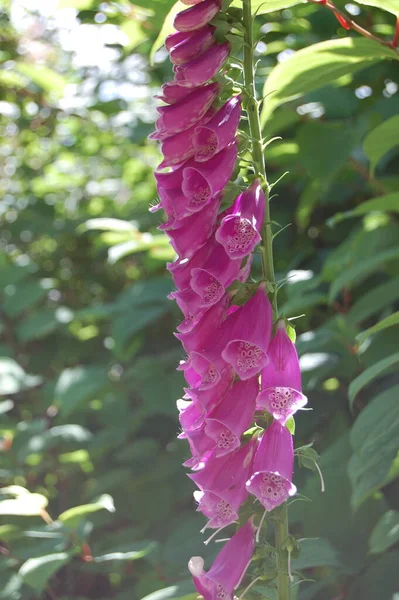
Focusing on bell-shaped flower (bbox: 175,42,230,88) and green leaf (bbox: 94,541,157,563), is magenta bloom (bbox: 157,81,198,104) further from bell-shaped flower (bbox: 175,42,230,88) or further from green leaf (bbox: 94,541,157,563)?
green leaf (bbox: 94,541,157,563)

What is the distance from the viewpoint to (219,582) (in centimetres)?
84

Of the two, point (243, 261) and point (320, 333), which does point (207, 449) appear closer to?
point (243, 261)

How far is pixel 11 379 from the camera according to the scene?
209 cm

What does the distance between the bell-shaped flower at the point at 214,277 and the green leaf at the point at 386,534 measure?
509mm

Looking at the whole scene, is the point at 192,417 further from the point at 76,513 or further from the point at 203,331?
the point at 76,513

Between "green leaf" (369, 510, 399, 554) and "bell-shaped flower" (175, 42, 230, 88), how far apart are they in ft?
2.29

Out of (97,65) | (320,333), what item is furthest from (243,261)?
(97,65)

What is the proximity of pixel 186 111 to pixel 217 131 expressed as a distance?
4 cm

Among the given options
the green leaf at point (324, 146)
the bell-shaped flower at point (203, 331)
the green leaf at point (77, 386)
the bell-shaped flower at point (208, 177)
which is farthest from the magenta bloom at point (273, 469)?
the green leaf at point (77, 386)

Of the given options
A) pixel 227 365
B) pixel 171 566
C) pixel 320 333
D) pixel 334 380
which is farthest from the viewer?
pixel 334 380

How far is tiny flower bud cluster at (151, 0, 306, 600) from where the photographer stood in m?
0.78

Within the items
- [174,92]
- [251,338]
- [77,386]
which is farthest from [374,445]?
[77,386]

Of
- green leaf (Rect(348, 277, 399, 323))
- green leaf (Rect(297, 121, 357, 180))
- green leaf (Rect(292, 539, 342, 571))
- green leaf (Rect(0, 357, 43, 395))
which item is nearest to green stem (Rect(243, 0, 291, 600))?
green leaf (Rect(292, 539, 342, 571))

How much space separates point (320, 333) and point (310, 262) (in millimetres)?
Answer: 577
